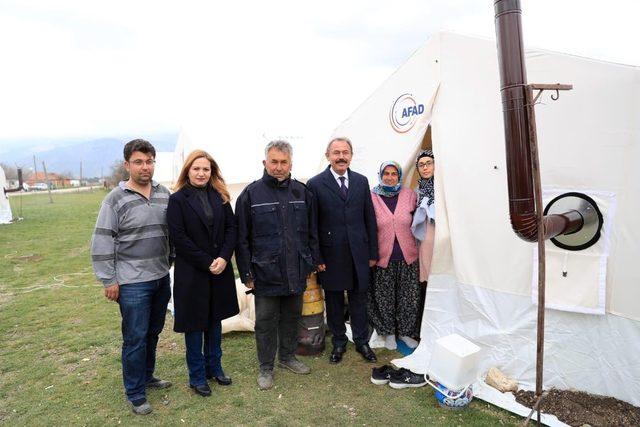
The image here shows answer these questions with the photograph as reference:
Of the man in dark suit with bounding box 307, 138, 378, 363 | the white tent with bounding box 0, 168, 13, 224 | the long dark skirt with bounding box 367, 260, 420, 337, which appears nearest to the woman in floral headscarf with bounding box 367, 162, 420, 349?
the long dark skirt with bounding box 367, 260, 420, 337

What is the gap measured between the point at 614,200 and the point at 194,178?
108 inches

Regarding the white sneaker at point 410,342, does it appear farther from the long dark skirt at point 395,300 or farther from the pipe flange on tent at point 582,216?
the pipe flange on tent at point 582,216

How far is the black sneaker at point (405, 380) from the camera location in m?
3.17

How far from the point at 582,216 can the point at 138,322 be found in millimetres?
3011

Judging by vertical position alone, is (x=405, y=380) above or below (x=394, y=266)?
below

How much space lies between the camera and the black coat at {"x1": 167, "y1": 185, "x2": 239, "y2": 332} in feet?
9.33

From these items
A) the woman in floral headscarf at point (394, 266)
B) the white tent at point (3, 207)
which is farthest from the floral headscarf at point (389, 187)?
the white tent at point (3, 207)

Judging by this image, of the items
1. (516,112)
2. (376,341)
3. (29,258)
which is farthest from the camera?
(29,258)

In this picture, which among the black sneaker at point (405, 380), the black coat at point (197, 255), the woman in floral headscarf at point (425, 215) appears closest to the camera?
the black coat at point (197, 255)

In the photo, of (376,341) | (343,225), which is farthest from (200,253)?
(376,341)

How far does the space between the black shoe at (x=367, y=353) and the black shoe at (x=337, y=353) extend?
149mm

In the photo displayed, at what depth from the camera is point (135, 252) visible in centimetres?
277

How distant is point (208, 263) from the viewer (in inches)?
114

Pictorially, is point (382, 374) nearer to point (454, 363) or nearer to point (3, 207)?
point (454, 363)
